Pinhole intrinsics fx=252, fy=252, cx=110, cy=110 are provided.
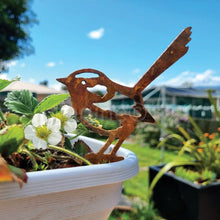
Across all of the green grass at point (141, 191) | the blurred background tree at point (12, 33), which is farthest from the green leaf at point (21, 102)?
the blurred background tree at point (12, 33)

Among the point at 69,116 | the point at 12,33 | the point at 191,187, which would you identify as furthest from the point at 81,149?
the point at 12,33

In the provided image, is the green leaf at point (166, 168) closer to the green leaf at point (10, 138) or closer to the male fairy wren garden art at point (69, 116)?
the male fairy wren garden art at point (69, 116)

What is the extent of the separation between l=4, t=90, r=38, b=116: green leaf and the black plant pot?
46.3 inches

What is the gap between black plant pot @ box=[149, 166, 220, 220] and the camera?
1338 mm

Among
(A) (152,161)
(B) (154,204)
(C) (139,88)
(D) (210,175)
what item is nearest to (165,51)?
(C) (139,88)

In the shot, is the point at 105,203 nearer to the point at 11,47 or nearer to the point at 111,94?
the point at 111,94

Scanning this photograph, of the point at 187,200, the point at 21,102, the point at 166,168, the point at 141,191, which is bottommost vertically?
the point at 141,191

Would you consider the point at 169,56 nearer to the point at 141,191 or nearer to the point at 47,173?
the point at 47,173

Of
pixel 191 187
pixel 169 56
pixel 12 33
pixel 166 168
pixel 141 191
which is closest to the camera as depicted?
pixel 169 56

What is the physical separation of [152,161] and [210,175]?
1624mm

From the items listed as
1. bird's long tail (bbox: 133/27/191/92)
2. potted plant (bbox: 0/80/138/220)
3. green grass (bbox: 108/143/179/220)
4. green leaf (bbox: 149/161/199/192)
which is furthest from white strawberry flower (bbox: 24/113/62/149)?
green leaf (bbox: 149/161/199/192)

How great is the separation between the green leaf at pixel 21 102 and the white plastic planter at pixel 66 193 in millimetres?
124

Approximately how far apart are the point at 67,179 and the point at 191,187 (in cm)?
122

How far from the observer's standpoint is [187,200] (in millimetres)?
1396
